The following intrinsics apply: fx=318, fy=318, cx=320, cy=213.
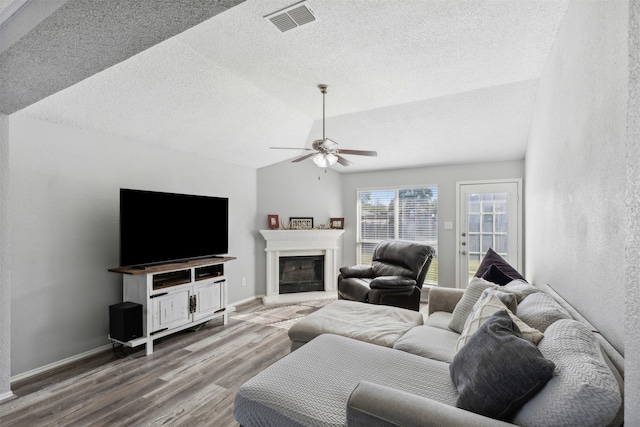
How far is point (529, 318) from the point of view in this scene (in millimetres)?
1667

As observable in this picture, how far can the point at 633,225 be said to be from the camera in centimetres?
77

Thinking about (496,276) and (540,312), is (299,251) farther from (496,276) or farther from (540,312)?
(540,312)

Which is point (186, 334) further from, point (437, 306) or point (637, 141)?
point (637, 141)

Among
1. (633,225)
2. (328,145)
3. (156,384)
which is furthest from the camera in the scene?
(328,145)

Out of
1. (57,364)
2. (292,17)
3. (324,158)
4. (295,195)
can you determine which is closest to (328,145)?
(324,158)

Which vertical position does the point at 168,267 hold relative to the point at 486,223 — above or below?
below

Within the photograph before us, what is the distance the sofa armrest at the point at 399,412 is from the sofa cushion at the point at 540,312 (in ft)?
2.37

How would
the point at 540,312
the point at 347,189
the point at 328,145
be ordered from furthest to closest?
the point at 347,189
the point at 328,145
the point at 540,312

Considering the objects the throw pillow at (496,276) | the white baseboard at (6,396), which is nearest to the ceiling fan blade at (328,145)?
the throw pillow at (496,276)

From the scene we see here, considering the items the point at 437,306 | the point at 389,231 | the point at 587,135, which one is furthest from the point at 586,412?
the point at 389,231

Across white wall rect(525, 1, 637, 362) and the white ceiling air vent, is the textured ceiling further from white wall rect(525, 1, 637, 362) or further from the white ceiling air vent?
white wall rect(525, 1, 637, 362)

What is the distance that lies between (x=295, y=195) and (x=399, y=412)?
Result: 15.1ft

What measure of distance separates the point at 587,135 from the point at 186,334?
12.7ft

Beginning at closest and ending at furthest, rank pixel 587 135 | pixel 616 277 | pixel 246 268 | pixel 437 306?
pixel 616 277 → pixel 587 135 → pixel 437 306 → pixel 246 268
